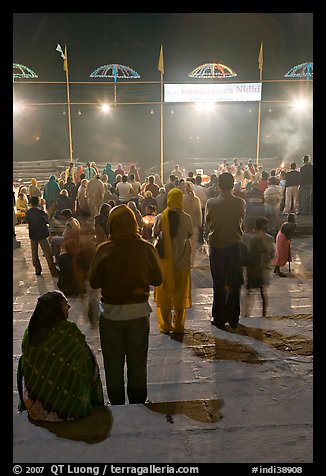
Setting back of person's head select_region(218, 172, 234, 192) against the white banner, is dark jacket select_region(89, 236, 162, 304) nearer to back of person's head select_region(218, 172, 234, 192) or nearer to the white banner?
back of person's head select_region(218, 172, 234, 192)

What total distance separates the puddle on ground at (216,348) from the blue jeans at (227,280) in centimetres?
38

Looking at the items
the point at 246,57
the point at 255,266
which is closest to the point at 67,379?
the point at 255,266

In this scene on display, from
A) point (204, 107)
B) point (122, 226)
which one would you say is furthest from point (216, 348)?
point (204, 107)

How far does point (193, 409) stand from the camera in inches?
147

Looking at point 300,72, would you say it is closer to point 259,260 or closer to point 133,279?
point 259,260

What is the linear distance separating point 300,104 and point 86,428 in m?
25.0

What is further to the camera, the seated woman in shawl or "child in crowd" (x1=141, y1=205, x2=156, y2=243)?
"child in crowd" (x1=141, y1=205, x2=156, y2=243)

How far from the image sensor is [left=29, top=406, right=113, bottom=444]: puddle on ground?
3154 mm

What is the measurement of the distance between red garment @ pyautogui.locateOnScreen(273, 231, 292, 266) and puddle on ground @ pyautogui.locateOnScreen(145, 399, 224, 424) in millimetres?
4639

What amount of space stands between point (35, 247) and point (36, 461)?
5952 mm

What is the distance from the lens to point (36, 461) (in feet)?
9.69

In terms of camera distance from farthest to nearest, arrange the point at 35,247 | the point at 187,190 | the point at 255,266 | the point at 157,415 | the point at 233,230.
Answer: the point at 187,190 < the point at 35,247 < the point at 255,266 < the point at 233,230 < the point at 157,415

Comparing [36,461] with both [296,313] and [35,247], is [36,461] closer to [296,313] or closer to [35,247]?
[296,313]

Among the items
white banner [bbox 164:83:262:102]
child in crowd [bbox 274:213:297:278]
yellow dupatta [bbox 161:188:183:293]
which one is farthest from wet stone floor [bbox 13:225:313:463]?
white banner [bbox 164:83:262:102]
